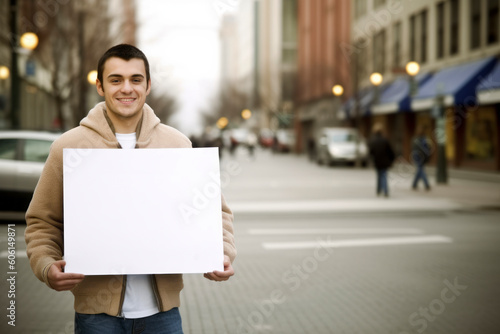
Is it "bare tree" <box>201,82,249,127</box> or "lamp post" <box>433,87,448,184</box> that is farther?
"bare tree" <box>201,82,249,127</box>

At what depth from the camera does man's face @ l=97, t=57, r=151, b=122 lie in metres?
2.84

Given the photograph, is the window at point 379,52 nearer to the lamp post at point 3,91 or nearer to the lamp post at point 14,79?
the lamp post at point 3,91

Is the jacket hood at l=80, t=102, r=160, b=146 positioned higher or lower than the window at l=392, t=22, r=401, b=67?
lower

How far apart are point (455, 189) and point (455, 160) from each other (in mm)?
10517

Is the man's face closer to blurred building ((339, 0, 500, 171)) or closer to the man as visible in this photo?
the man

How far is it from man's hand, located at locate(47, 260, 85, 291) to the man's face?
648 mm

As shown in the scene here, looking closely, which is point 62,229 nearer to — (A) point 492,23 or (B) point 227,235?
(B) point 227,235

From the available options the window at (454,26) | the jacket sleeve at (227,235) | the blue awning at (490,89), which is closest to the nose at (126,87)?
the jacket sleeve at (227,235)

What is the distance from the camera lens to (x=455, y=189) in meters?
20.8

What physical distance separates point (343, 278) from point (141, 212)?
5882mm

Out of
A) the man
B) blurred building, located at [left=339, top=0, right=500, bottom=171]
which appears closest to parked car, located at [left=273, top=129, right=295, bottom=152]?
blurred building, located at [left=339, top=0, right=500, bottom=171]

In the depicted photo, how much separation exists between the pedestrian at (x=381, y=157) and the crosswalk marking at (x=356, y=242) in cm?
714

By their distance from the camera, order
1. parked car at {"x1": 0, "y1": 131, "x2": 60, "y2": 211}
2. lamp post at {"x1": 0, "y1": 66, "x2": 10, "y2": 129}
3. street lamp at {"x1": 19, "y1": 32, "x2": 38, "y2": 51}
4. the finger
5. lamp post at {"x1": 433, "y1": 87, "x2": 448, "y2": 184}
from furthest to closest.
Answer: lamp post at {"x1": 0, "y1": 66, "x2": 10, "y2": 129}, lamp post at {"x1": 433, "y1": 87, "x2": 448, "y2": 184}, street lamp at {"x1": 19, "y1": 32, "x2": 38, "y2": 51}, parked car at {"x1": 0, "y1": 131, "x2": 60, "y2": 211}, the finger

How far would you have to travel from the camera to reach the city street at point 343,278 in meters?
6.36
